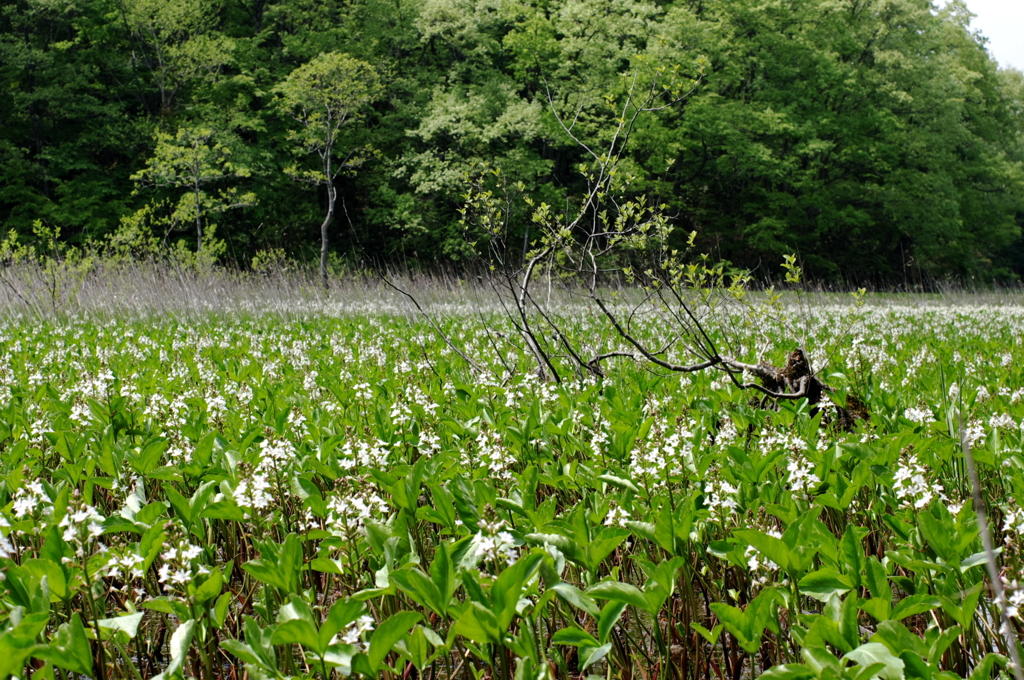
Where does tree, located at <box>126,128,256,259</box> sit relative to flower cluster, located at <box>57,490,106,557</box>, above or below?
above

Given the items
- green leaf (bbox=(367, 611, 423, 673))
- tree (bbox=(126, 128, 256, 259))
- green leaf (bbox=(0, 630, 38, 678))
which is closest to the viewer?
green leaf (bbox=(0, 630, 38, 678))

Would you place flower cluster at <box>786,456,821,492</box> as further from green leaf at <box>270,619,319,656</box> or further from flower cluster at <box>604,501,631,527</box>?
green leaf at <box>270,619,319,656</box>

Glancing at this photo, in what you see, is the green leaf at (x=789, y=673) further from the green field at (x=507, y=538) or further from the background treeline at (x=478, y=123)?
the background treeline at (x=478, y=123)

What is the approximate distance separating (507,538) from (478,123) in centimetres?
3192

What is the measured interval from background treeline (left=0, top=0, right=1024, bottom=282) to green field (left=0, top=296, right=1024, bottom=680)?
25.4m

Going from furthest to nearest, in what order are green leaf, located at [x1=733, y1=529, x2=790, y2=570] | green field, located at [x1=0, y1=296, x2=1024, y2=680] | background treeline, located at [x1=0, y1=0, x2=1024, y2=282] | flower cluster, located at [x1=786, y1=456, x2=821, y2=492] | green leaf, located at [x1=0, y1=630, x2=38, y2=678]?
1. background treeline, located at [x1=0, y1=0, x2=1024, y2=282]
2. flower cluster, located at [x1=786, y1=456, x2=821, y2=492]
3. green leaf, located at [x1=733, y1=529, x2=790, y2=570]
4. green field, located at [x1=0, y1=296, x2=1024, y2=680]
5. green leaf, located at [x1=0, y1=630, x2=38, y2=678]

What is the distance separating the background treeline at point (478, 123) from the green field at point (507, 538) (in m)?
25.4

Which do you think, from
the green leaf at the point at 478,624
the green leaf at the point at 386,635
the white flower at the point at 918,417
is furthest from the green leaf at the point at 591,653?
the white flower at the point at 918,417

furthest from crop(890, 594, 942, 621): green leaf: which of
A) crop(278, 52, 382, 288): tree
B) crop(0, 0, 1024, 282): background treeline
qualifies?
crop(0, 0, 1024, 282): background treeline

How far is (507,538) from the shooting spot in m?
1.67

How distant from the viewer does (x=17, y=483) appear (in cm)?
239

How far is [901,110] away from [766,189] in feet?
26.4

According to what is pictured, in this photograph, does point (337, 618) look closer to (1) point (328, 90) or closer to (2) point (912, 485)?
(2) point (912, 485)

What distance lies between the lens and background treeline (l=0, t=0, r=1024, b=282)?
2994 centimetres
